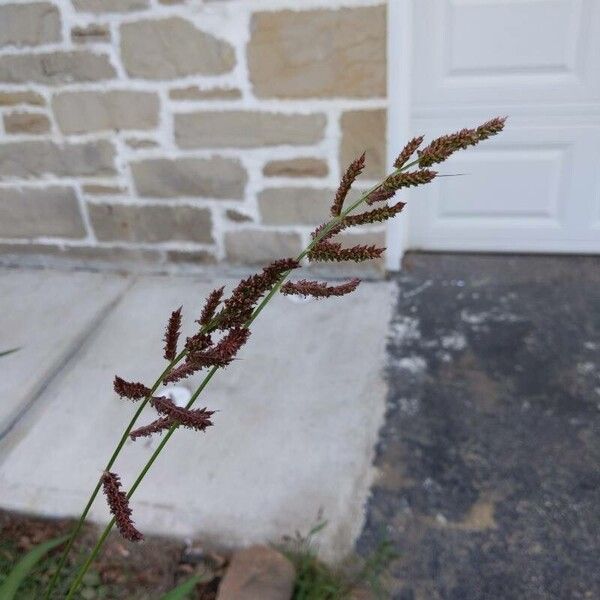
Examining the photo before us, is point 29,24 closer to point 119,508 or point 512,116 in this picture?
point 512,116

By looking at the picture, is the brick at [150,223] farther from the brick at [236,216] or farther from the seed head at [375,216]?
the seed head at [375,216]

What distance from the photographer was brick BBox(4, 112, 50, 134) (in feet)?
8.63

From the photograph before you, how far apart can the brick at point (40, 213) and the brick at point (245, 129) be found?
622 mm

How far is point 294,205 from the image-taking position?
258 centimetres

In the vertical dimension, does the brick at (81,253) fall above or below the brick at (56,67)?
below

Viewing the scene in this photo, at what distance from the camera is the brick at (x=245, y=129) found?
95.3 inches

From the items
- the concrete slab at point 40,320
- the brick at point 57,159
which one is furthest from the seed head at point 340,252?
the brick at point 57,159

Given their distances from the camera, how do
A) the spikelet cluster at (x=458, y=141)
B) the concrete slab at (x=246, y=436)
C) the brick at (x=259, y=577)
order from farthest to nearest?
the concrete slab at (x=246, y=436), the brick at (x=259, y=577), the spikelet cluster at (x=458, y=141)

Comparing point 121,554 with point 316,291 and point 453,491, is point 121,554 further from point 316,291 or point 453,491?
point 316,291

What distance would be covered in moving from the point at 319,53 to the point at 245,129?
40cm

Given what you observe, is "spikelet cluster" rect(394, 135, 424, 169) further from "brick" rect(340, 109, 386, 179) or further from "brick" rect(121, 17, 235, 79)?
"brick" rect(121, 17, 235, 79)

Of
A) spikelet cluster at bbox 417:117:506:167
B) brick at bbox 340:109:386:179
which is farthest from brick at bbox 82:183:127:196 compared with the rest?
spikelet cluster at bbox 417:117:506:167

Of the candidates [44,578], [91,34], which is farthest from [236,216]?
[44,578]

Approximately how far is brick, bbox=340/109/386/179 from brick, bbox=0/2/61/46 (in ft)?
3.73
